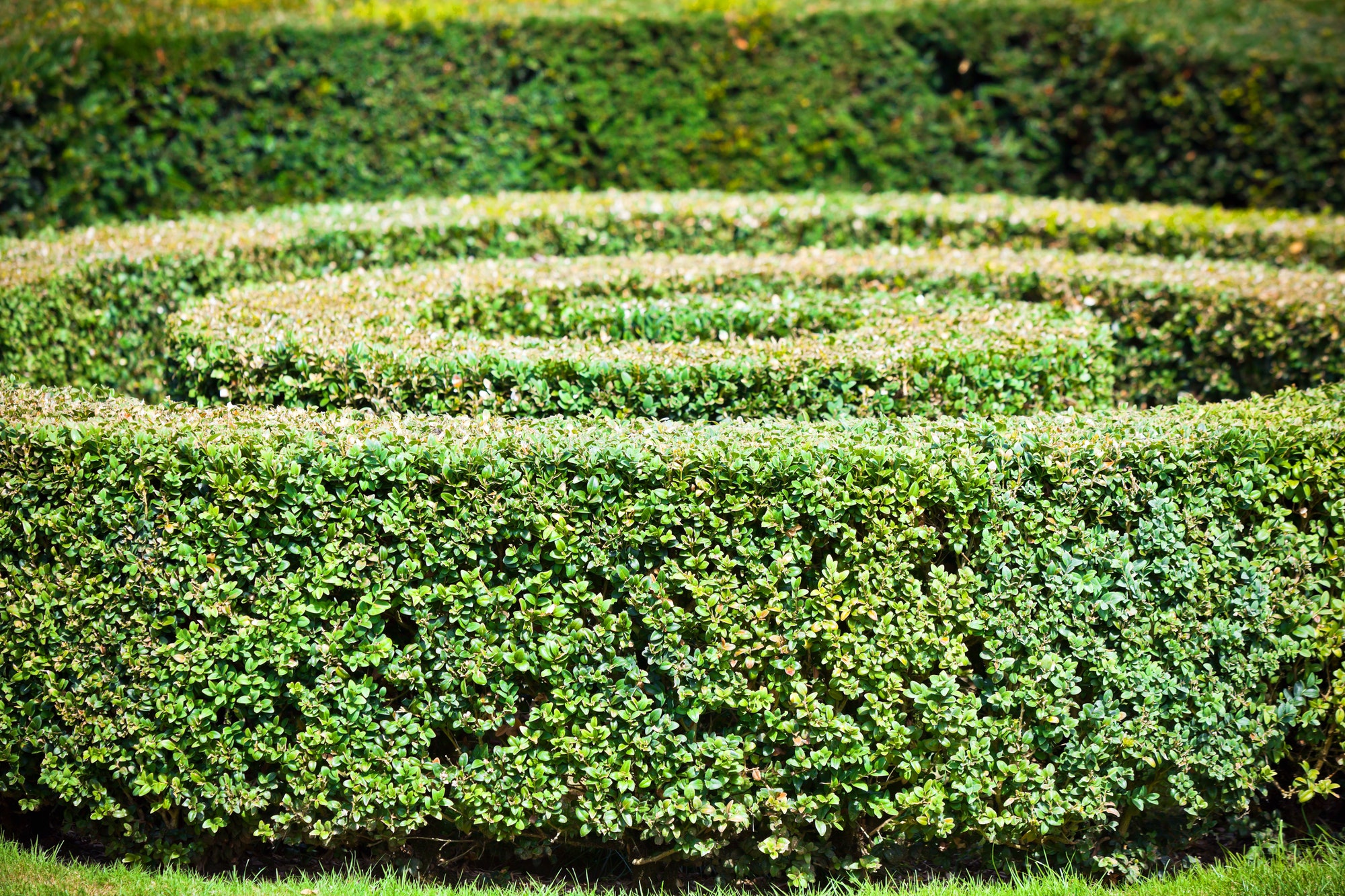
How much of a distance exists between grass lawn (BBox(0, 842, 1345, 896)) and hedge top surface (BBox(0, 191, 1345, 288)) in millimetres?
4834

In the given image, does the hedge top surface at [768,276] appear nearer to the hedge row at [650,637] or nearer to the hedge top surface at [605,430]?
the hedge top surface at [605,430]

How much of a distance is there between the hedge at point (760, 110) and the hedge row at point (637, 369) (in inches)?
203

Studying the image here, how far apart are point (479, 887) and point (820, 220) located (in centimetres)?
636

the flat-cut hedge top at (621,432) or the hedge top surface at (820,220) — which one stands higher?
the hedge top surface at (820,220)

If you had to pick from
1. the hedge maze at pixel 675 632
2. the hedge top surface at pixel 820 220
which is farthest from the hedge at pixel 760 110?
the hedge maze at pixel 675 632

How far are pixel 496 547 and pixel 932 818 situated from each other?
1.81 meters

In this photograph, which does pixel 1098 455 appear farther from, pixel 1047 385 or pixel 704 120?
pixel 704 120

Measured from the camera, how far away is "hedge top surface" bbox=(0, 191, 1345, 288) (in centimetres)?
807

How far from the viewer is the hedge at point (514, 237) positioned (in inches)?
265

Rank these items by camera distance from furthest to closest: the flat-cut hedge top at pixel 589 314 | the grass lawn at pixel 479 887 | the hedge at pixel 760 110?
the hedge at pixel 760 110 → the flat-cut hedge top at pixel 589 314 → the grass lawn at pixel 479 887

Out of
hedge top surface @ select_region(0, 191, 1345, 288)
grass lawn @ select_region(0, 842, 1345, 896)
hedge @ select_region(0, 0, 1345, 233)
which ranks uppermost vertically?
hedge @ select_region(0, 0, 1345, 233)

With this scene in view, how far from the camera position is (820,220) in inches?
348

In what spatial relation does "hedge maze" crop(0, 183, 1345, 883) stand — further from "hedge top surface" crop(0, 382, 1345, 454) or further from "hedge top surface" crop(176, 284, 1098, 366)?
"hedge top surface" crop(176, 284, 1098, 366)

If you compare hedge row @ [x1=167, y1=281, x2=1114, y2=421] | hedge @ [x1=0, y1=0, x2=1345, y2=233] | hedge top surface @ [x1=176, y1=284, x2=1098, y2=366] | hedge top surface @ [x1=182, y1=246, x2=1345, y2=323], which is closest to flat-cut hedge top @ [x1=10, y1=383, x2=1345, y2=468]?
hedge row @ [x1=167, y1=281, x2=1114, y2=421]
